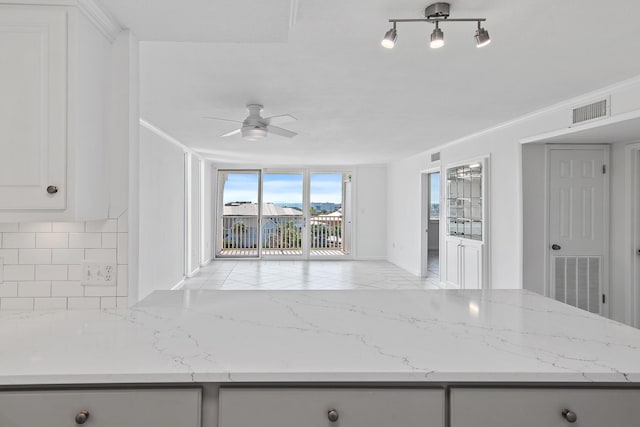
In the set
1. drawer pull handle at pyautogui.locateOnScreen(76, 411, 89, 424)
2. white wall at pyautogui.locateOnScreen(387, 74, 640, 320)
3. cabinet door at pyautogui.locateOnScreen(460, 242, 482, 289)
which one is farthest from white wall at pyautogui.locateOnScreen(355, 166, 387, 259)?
drawer pull handle at pyautogui.locateOnScreen(76, 411, 89, 424)

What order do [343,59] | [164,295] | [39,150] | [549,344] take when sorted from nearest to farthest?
[549,344] < [39,150] < [164,295] < [343,59]

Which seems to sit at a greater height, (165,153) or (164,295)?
(165,153)

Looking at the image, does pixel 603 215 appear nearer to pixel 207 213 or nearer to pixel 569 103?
pixel 569 103

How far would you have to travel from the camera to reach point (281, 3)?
4.66 ft

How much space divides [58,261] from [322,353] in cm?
125

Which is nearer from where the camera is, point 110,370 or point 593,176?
point 110,370

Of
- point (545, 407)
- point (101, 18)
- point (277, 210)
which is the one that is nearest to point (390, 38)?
point (101, 18)

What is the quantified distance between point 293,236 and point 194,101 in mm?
5990

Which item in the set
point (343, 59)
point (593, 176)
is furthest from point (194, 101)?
point (593, 176)

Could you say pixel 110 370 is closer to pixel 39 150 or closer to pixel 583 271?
pixel 39 150

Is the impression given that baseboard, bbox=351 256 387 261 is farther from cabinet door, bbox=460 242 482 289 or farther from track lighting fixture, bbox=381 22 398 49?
track lighting fixture, bbox=381 22 398 49

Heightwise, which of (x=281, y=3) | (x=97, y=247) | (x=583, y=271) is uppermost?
(x=281, y=3)

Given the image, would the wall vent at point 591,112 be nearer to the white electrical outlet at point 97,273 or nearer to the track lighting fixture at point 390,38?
the track lighting fixture at point 390,38

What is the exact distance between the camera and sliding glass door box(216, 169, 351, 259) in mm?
8766
